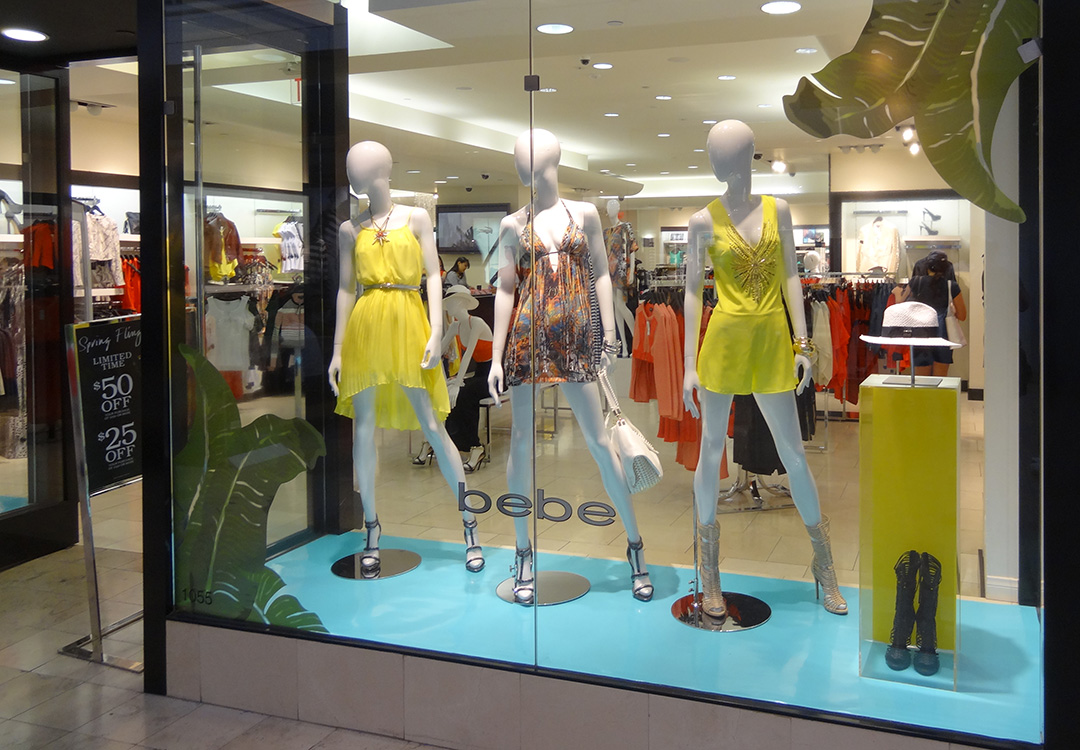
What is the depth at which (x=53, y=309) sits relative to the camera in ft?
15.4

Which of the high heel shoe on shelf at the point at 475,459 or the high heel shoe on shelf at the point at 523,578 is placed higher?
the high heel shoe on shelf at the point at 475,459

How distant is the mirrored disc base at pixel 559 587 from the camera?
9.37ft

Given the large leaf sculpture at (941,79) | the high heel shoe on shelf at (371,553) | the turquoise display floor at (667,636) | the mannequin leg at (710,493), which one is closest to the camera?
the large leaf sculpture at (941,79)

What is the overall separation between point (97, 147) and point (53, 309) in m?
5.48

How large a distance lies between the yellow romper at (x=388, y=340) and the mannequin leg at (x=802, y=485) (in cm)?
106

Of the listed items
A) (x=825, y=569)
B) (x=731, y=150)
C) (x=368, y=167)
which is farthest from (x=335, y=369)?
(x=825, y=569)

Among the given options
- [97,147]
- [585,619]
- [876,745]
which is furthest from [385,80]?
[97,147]

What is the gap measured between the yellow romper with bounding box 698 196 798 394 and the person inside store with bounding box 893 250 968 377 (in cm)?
34

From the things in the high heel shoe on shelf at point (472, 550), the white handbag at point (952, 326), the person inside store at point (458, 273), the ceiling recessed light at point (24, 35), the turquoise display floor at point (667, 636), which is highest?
the ceiling recessed light at point (24, 35)

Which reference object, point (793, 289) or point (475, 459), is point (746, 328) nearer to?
point (793, 289)

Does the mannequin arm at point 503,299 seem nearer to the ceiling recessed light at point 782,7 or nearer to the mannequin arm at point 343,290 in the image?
the mannequin arm at point 343,290

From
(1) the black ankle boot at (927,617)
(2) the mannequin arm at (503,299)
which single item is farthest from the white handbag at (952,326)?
(2) the mannequin arm at (503,299)
